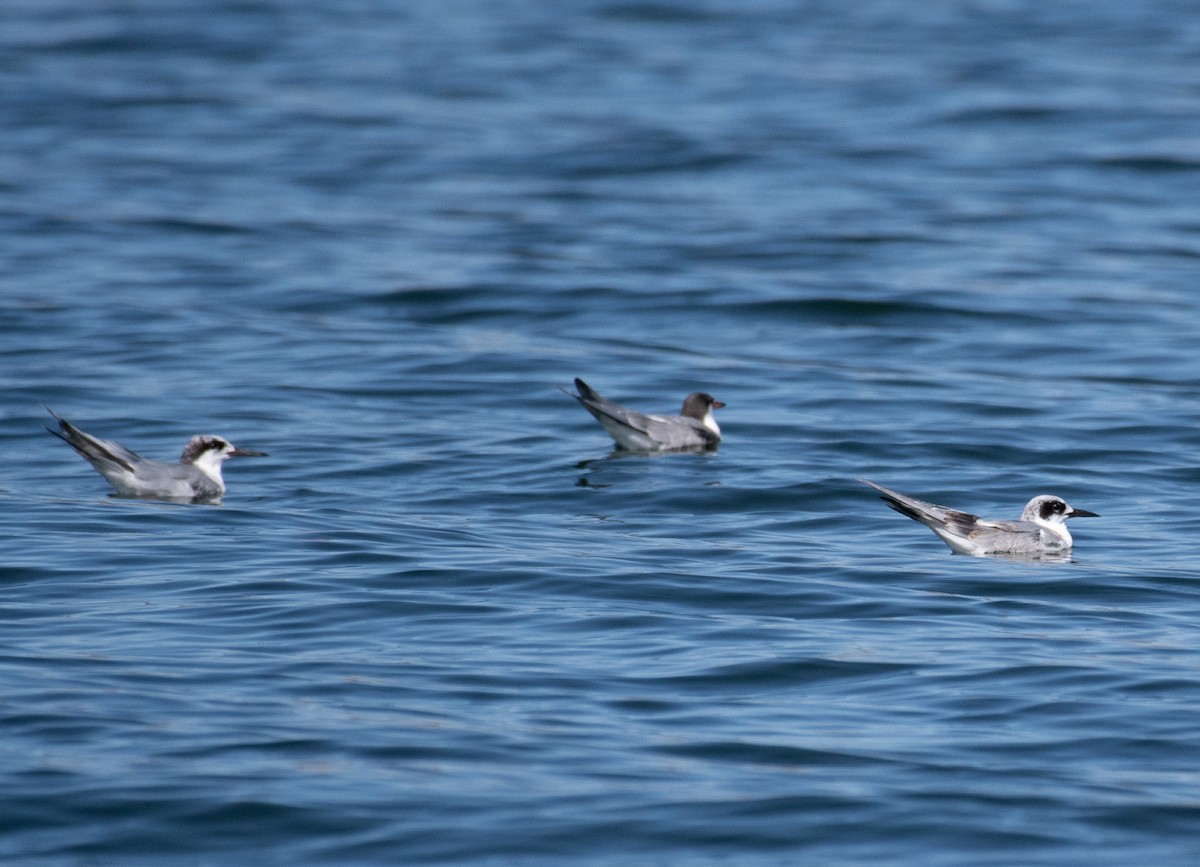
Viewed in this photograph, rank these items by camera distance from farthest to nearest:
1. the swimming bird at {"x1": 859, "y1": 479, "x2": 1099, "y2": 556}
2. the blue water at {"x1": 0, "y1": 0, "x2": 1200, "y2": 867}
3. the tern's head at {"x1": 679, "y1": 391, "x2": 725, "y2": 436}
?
the tern's head at {"x1": 679, "y1": 391, "x2": 725, "y2": 436} < the swimming bird at {"x1": 859, "y1": 479, "x2": 1099, "y2": 556} < the blue water at {"x1": 0, "y1": 0, "x2": 1200, "y2": 867}

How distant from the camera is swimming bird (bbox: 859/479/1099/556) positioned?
1291 centimetres

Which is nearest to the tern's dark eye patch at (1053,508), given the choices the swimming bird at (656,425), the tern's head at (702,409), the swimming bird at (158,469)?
the swimming bird at (656,425)

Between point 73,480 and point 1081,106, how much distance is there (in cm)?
2320

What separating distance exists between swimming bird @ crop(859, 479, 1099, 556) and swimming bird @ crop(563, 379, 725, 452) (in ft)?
12.6

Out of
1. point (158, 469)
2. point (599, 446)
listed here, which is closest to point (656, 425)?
point (599, 446)

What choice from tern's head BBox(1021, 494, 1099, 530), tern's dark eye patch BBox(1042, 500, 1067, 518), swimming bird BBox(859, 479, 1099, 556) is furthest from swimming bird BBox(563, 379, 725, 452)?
tern's dark eye patch BBox(1042, 500, 1067, 518)

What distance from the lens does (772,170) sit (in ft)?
99.9

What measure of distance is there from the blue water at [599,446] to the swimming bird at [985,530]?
8.0 inches

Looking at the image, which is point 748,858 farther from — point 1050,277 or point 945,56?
point 945,56

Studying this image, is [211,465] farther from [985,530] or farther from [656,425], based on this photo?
[985,530]

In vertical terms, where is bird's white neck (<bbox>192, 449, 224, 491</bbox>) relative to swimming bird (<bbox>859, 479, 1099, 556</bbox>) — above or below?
below

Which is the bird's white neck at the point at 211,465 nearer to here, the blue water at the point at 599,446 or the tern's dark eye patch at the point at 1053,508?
the blue water at the point at 599,446

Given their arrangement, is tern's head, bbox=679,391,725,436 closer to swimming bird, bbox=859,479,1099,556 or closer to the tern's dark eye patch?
swimming bird, bbox=859,479,1099,556

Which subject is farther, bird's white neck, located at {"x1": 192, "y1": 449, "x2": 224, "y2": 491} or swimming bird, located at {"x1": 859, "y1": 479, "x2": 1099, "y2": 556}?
bird's white neck, located at {"x1": 192, "y1": 449, "x2": 224, "y2": 491}
